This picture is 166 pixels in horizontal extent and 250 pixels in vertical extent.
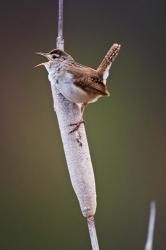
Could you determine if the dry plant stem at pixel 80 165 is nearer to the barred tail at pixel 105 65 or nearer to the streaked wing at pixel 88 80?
the streaked wing at pixel 88 80

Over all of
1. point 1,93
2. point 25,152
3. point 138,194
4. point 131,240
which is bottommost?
point 131,240

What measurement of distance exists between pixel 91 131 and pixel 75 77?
11.9 ft

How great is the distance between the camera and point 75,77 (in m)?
3.22

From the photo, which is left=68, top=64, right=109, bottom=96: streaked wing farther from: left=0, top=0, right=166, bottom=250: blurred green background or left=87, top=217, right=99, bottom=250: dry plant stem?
left=0, top=0, right=166, bottom=250: blurred green background

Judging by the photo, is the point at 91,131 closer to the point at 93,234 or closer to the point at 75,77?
the point at 75,77

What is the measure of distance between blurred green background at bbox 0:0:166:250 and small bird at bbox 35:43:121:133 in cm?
293

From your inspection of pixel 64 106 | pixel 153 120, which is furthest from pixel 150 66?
pixel 64 106

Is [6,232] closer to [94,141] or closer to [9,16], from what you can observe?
[94,141]

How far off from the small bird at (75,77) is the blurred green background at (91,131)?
9.60ft

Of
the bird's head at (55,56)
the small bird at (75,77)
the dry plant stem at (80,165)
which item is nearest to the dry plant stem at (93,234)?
the dry plant stem at (80,165)

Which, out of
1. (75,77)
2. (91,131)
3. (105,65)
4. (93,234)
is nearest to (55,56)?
(75,77)

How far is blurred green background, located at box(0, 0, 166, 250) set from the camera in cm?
641

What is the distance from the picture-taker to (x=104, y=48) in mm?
7023

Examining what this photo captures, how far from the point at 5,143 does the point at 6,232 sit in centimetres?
75
